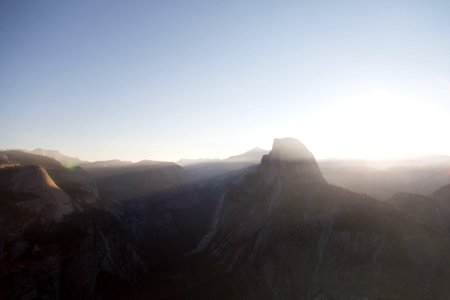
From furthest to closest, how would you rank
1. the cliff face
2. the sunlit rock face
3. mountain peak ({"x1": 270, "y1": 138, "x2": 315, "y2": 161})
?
mountain peak ({"x1": 270, "y1": 138, "x2": 315, "y2": 161}) → the cliff face → the sunlit rock face

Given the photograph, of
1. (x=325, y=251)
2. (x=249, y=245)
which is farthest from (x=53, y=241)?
(x=325, y=251)

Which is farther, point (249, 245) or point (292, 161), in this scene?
point (292, 161)

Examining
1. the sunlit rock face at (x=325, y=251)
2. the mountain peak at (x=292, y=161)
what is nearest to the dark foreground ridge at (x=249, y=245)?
the sunlit rock face at (x=325, y=251)

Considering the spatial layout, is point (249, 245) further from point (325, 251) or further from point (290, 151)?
point (290, 151)

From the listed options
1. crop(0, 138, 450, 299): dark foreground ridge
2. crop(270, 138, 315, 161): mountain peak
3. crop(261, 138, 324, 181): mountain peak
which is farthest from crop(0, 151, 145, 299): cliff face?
crop(270, 138, 315, 161): mountain peak

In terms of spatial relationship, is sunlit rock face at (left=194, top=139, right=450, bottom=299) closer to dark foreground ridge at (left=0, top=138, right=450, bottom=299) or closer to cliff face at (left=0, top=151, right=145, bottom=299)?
dark foreground ridge at (left=0, top=138, right=450, bottom=299)
